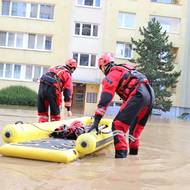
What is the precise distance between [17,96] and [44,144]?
32.7m

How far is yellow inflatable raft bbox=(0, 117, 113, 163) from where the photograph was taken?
7.34 metres

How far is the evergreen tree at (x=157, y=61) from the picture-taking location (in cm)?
4059

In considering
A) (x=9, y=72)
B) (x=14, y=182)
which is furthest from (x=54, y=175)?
(x=9, y=72)

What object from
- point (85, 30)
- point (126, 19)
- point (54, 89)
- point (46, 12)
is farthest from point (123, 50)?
point (54, 89)

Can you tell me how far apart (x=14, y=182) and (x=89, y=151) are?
2.52 meters

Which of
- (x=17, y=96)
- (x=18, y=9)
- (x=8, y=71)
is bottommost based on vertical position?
(x=17, y=96)

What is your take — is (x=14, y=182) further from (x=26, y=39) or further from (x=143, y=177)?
(x=26, y=39)

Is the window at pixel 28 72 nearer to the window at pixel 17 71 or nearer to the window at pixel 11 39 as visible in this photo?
the window at pixel 17 71

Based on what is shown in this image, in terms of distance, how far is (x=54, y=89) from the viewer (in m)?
10.8

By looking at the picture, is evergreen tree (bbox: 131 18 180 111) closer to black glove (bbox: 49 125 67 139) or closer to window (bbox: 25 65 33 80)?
window (bbox: 25 65 33 80)

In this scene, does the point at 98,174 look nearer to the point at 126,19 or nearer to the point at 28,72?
the point at 28,72

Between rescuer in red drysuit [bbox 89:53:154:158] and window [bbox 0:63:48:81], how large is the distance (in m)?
34.6

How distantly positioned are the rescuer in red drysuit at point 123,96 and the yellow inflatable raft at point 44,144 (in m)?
0.40

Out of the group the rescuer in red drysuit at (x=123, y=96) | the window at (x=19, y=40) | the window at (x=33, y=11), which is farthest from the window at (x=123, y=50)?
the rescuer in red drysuit at (x=123, y=96)
